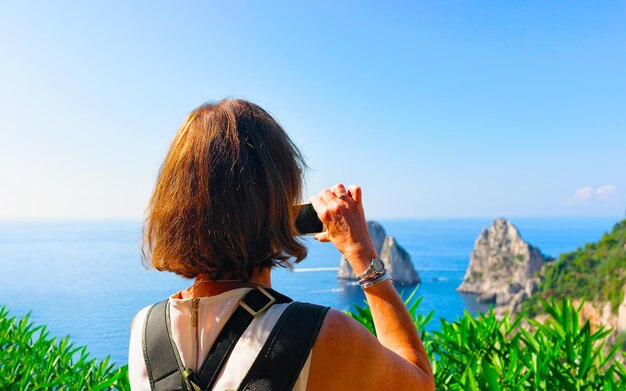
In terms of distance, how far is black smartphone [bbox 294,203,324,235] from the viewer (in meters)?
0.78

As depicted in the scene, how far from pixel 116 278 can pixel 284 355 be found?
13388mm

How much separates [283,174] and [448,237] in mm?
90259

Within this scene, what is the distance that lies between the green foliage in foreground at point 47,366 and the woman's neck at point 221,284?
85cm

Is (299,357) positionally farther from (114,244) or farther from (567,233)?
(567,233)

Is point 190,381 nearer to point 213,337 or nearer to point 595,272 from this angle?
point 213,337

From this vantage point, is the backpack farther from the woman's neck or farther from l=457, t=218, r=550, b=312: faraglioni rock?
l=457, t=218, r=550, b=312: faraglioni rock

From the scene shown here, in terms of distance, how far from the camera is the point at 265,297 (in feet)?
2.25

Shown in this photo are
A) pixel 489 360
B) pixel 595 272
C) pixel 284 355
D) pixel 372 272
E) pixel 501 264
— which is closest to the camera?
pixel 284 355

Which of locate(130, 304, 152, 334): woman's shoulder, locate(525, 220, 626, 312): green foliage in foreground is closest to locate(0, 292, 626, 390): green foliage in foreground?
locate(130, 304, 152, 334): woman's shoulder

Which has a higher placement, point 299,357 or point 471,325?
point 299,357

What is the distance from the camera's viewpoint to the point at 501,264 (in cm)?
5206

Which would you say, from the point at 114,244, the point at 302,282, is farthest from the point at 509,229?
the point at 114,244

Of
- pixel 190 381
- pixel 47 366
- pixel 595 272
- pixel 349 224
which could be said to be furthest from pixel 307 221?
pixel 595 272

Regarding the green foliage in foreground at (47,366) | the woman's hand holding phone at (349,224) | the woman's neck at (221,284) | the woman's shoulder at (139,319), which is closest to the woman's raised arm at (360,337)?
the woman's hand holding phone at (349,224)
